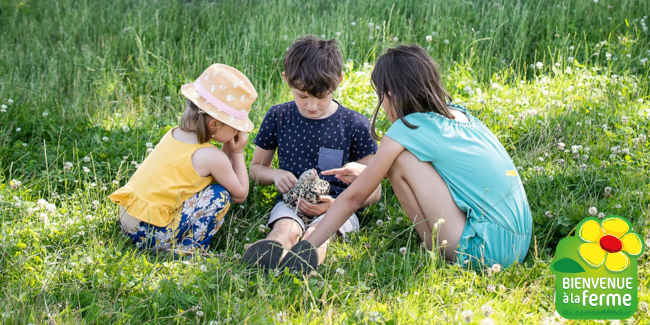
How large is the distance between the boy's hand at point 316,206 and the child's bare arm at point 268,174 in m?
0.18

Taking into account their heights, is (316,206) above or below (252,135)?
above

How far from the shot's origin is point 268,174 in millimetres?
3633

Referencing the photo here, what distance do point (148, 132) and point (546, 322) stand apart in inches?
128

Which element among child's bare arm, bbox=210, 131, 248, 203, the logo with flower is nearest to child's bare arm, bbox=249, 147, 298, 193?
child's bare arm, bbox=210, 131, 248, 203

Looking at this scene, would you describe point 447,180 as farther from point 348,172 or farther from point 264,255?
point 264,255

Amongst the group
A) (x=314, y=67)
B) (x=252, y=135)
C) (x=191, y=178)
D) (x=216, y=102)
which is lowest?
(x=252, y=135)

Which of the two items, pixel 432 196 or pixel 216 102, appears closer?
pixel 432 196

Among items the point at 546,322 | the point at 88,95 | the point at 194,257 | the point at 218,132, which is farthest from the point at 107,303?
the point at 88,95

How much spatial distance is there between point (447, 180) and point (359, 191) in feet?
1.49

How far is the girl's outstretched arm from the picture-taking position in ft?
9.31

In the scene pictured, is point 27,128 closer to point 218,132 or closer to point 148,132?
point 148,132

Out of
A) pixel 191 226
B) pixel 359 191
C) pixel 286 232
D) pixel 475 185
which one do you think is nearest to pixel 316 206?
pixel 286 232

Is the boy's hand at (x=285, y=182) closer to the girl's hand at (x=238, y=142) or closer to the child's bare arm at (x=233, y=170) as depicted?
the child's bare arm at (x=233, y=170)

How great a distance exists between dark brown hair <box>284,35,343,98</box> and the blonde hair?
0.58 m
